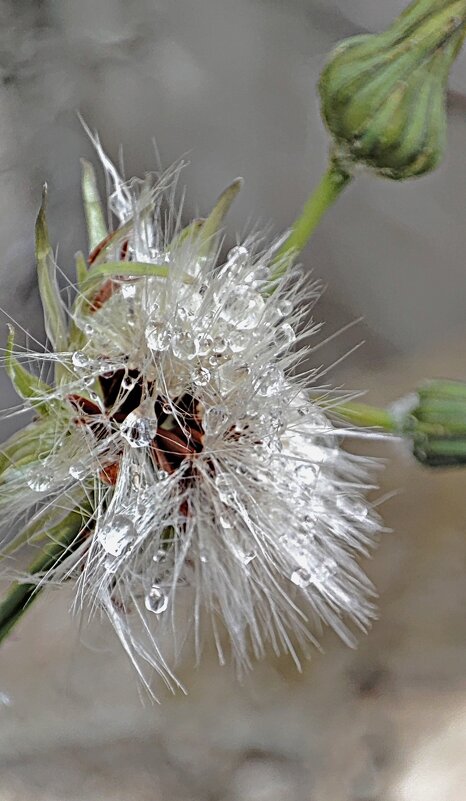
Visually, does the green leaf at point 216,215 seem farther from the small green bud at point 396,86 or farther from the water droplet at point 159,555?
the water droplet at point 159,555

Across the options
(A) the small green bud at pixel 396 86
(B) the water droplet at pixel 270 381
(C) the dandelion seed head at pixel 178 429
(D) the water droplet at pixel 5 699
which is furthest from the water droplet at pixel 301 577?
(D) the water droplet at pixel 5 699

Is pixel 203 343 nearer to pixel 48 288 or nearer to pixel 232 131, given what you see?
pixel 48 288

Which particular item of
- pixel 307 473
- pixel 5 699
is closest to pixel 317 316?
pixel 307 473

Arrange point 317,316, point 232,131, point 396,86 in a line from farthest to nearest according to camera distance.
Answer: point 232,131
point 317,316
point 396,86

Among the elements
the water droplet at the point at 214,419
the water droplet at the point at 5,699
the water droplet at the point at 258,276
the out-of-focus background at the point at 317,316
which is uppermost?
the water droplet at the point at 258,276

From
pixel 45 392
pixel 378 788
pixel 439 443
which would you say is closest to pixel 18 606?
pixel 45 392

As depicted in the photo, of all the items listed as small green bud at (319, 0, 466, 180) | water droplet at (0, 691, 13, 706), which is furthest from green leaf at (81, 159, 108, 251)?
water droplet at (0, 691, 13, 706)

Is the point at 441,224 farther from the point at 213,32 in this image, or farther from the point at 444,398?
the point at 444,398
